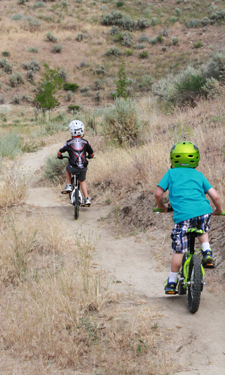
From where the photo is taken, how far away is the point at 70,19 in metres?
45.2

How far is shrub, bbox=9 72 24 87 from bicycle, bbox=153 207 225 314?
3297 cm

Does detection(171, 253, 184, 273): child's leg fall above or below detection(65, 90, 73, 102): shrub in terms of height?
below

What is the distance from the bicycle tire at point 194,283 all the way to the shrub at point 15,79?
33113mm

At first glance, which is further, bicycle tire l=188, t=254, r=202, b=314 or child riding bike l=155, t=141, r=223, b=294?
child riding bike l=155, t=141, r=223, b=294

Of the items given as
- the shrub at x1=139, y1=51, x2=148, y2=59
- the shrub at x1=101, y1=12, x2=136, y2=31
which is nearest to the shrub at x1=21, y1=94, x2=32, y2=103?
the shrub at x1=139, y1=51, x2=148, y2=59

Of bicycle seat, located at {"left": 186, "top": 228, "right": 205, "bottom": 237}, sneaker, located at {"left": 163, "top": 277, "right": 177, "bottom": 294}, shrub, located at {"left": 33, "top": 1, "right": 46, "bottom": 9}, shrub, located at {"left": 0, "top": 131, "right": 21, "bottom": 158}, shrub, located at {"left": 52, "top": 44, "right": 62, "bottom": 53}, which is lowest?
sneaker, located at {"left": 163, "top": 277, "right": 177, "bottom": 294}

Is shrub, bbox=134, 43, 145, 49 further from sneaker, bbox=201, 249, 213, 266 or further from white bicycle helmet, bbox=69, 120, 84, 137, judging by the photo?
sneaker, bbox=201, 249, 213, 266

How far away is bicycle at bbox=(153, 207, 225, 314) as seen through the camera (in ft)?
10.1

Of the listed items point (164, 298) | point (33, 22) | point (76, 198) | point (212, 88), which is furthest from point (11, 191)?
point (33, 22)

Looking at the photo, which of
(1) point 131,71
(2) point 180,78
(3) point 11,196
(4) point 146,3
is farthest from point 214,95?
(4) point 146,3

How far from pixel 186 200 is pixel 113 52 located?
39093 mm

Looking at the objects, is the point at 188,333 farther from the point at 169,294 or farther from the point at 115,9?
the point at 115,9

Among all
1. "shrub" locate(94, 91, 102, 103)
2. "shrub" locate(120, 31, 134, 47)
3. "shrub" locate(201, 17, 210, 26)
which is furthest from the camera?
"shrub" locate(120, 31, 134, 47)

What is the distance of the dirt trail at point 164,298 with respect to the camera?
107 inches
